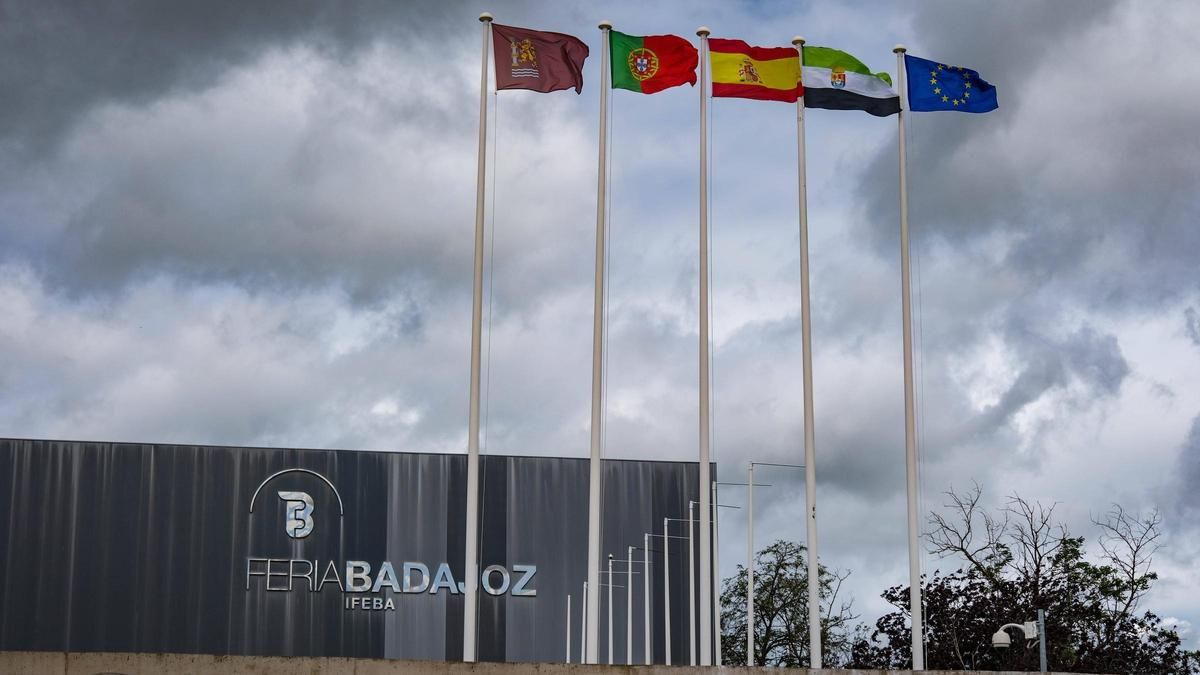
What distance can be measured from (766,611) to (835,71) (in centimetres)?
3948

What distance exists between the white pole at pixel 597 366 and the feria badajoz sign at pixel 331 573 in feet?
102

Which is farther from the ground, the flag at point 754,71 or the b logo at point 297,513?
the flag at point 754,71

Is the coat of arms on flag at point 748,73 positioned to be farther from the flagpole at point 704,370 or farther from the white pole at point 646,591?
the white pole at point 646,591

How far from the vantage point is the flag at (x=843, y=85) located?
31.4m

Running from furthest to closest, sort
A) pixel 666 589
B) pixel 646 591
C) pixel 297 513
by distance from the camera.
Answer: pixel 297 513
pixel 646 591
pixel 666 589

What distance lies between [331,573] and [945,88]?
35.1 m

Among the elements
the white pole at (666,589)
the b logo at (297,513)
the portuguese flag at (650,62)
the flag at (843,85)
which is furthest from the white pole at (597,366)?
the b logo at (297,513)

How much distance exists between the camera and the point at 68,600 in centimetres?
5866

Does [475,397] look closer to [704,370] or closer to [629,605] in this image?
[704,370]

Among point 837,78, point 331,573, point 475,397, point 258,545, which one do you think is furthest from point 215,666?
point 258,545

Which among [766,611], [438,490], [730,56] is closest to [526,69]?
[730,56]

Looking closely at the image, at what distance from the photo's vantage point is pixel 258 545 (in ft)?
195

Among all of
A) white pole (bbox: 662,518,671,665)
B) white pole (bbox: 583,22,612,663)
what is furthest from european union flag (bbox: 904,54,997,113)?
white pole (bbox: 662,518,671,665)

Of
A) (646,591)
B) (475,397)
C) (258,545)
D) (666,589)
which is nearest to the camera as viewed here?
(475,397)
